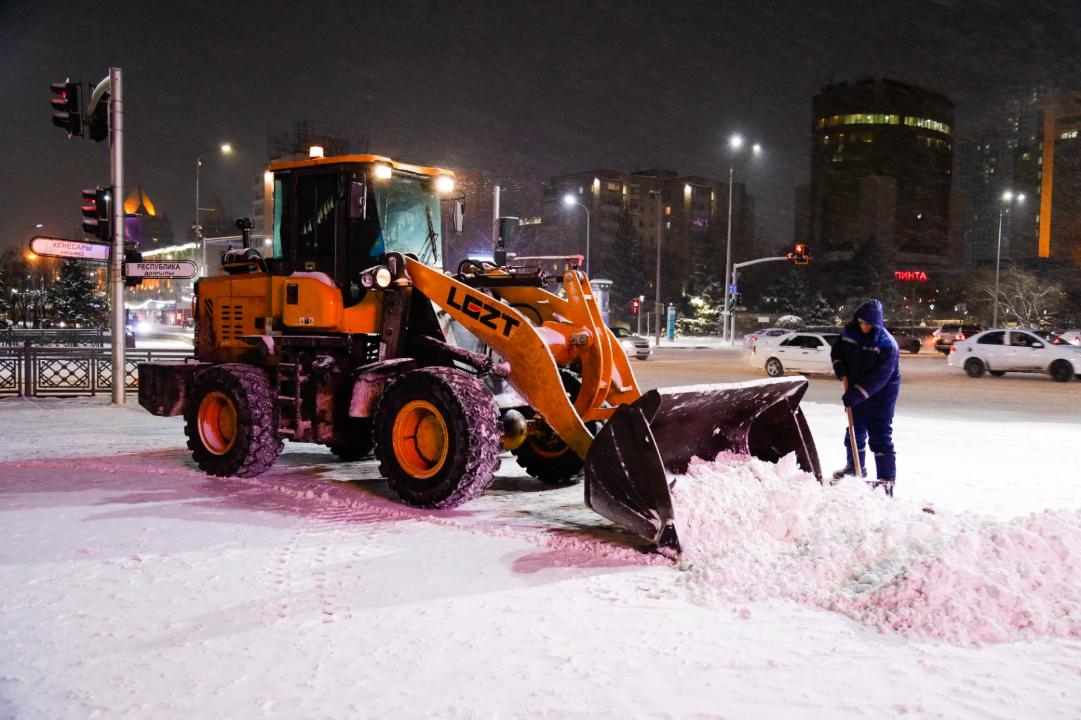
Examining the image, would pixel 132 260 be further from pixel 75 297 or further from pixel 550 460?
pixel 75 297

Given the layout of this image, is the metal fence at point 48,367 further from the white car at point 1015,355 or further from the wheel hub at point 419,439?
the white car at point 1015,355

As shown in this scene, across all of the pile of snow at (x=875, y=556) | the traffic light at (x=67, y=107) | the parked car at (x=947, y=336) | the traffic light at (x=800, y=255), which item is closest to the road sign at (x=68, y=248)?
the traffic light at (x=67, y=107)

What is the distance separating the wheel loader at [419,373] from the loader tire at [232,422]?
0.02 meters

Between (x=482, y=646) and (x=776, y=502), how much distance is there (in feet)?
9.45

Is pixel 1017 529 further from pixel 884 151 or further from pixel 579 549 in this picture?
pixel 884 151

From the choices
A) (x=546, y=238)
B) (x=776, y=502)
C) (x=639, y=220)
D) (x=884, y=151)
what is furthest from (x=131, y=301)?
(x=776, y=502)

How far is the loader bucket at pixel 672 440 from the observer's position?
6312 mm

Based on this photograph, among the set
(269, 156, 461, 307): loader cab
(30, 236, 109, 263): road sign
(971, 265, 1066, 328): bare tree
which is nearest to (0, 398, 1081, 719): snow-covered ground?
(269, 156, 461, 307): loader cab

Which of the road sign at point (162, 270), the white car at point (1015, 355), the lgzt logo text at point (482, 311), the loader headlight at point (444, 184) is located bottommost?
the white car at point (1015, 355)

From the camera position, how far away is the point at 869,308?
8.51 metres

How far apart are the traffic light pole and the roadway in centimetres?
1132

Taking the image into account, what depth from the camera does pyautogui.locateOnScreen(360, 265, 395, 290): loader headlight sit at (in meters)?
8.14

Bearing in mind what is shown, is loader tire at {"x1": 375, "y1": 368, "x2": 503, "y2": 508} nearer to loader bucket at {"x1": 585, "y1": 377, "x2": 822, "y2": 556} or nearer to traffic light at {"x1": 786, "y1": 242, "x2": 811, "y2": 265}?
loader bucket at {"x1": 585, "y1": 377, "x2": 822, "y2": 556}

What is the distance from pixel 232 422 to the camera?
9375 mm
